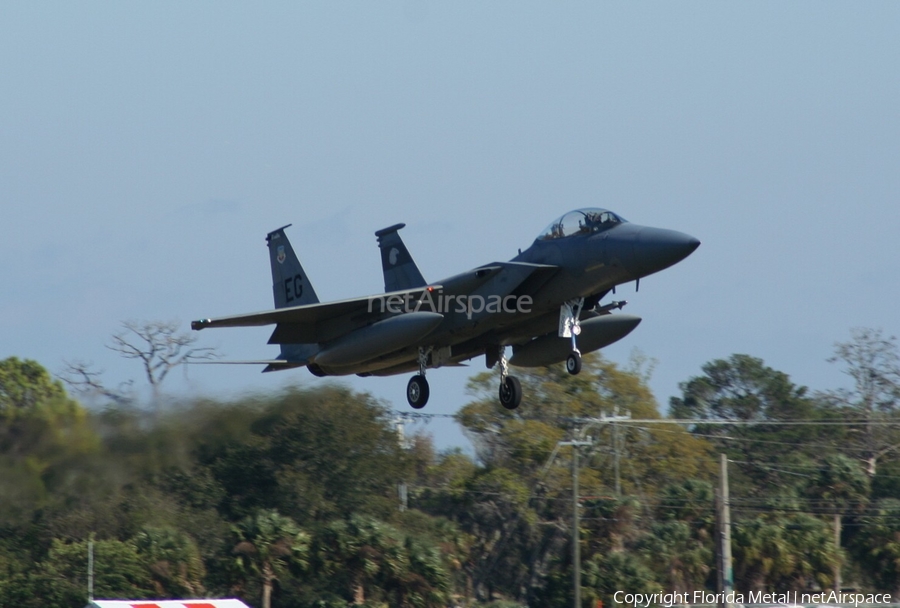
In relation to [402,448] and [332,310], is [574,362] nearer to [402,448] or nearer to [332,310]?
[332,310]

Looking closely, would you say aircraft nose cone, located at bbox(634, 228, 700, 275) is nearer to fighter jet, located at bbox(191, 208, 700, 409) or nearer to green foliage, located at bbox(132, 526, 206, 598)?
fighter jet, located at bbox(191, 208, 700, 409)

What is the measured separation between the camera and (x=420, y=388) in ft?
61.4

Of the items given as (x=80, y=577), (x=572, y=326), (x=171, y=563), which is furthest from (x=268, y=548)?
(x=572, y=326)

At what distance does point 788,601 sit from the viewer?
29734mm

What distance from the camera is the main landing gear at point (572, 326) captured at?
1691 cm

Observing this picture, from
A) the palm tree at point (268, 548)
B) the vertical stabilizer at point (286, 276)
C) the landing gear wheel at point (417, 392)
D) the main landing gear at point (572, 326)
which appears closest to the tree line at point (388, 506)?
the palm tree at point (268, 548)

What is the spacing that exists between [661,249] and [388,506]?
1934 cm

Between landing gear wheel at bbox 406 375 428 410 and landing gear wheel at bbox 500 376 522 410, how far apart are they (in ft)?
4.19

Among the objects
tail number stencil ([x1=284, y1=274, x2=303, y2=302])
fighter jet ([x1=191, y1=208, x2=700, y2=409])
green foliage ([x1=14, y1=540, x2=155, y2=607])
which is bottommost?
green foliage ([x1=14, y1=540, x2=155, y2=607])

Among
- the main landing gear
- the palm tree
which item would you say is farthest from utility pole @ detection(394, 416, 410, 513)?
the main landing gear

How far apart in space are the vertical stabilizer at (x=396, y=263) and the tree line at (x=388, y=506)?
4612 mm

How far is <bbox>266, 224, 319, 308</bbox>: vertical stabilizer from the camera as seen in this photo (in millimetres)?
20953

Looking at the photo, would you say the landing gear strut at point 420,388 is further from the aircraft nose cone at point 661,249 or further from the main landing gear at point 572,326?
the aircraft nose cone at point 661,249

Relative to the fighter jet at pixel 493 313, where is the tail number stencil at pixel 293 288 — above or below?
above
